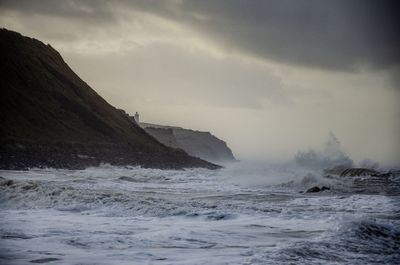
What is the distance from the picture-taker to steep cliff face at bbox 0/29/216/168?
58231 millimetres

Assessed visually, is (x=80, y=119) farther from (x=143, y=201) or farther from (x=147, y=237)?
(x=147, y=237)

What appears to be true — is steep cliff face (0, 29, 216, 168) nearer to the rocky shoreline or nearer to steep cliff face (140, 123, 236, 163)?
the rocky shoreline

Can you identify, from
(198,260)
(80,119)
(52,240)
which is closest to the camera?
(198,260)

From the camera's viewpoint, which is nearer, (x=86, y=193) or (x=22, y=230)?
(x=22, y=230)

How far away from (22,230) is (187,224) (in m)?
→ 4.18

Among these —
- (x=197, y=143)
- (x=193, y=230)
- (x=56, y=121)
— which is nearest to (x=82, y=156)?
(x=56, y=121)

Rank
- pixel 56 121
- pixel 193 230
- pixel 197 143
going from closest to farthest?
pixel 193 230
pixel 56 121
pixel 197 143

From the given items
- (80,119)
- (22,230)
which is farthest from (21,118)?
(22,230)

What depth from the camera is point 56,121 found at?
238ft

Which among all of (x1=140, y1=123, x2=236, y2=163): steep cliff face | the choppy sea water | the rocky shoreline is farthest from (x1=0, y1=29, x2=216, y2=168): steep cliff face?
(x1=140, y1=123, x2=236, y2=163): steep cliff face

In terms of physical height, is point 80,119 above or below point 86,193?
above

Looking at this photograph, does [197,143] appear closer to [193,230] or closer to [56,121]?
[56,121]

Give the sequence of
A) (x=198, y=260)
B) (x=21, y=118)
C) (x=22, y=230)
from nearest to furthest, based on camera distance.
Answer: (x=198, y=260) < (x=22, y=230) < (x=21, y=118)

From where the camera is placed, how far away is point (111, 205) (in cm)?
1583
